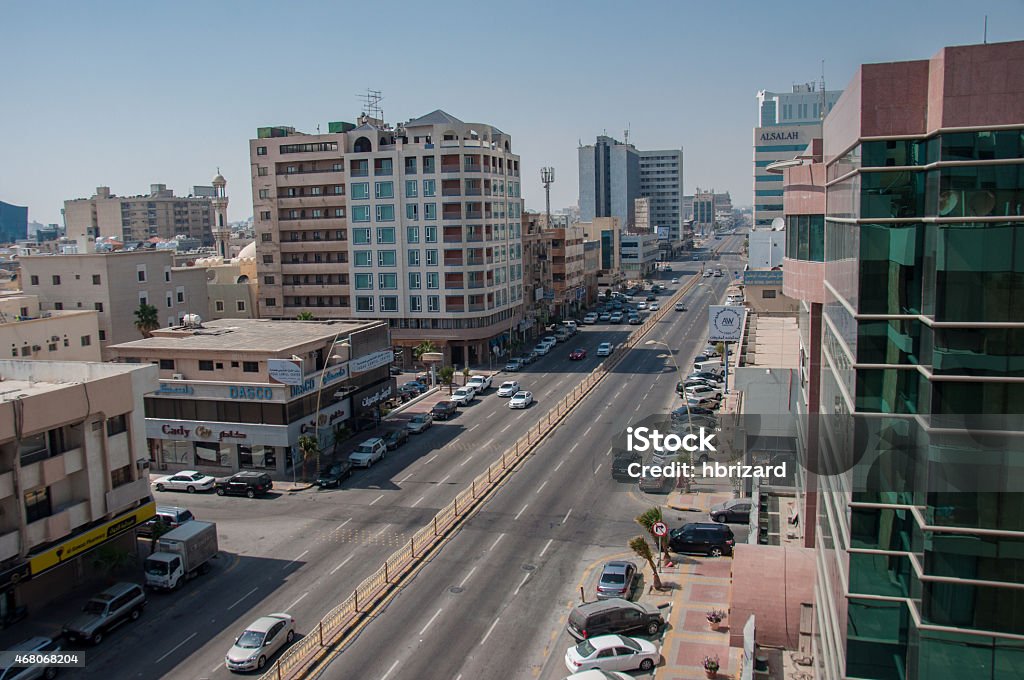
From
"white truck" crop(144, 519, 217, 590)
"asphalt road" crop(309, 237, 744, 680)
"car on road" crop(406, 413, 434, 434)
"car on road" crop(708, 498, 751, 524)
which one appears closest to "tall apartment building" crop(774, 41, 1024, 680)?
"asphalt road" crop(309, 237, 744, 680)

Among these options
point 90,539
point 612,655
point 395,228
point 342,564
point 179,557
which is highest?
point 395,228

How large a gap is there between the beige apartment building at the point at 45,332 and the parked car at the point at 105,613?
36610 mm

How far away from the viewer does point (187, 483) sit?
48.2 m

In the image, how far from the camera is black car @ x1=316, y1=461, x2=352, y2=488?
156 feet

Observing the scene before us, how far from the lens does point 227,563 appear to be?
37.2m

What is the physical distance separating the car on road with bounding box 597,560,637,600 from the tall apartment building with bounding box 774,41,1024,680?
669 inches

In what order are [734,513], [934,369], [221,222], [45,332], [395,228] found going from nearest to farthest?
[934,369], [734,513], [45,332], [395,228], [221,222]

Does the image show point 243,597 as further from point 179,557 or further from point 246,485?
point 246,485

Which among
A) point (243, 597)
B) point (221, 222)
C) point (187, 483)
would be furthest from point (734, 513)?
point (221, 222)

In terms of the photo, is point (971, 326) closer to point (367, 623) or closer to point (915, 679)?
point (915, 679)

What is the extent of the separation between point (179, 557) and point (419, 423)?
26.2 meters

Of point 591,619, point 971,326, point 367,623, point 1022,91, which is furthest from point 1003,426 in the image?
point 367,623

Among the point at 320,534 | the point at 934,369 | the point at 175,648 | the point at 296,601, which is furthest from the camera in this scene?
the point at 320,534

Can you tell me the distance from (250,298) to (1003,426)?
92.8m
